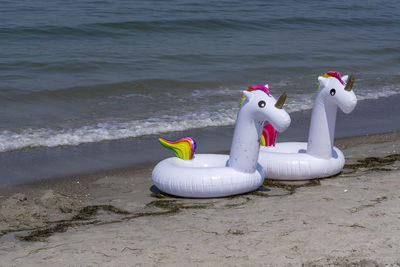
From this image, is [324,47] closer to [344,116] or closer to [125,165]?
[344,116]

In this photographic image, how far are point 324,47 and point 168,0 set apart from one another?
701 cm

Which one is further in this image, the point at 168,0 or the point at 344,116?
the point at 168,0

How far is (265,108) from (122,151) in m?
2.85

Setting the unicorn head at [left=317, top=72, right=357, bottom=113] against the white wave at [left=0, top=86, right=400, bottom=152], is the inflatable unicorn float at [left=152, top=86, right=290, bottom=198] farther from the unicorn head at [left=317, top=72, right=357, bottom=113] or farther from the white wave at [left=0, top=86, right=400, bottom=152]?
the white wave at [left=0, top=86, right=400, bottom=152]

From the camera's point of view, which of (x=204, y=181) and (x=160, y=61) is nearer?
(x=204, y=181)

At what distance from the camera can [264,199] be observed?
6.18 metres

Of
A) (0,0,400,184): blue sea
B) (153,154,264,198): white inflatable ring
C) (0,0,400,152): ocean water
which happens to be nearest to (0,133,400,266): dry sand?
(153,154,264,198): white inflatable ring

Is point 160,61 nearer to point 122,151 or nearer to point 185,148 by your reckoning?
point 122,151

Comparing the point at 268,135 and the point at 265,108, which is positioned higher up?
the point at 265,108

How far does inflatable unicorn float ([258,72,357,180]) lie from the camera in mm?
6820

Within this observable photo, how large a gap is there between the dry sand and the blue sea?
2.05m

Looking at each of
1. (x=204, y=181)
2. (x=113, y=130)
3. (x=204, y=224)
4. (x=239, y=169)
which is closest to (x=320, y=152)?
(x=239, y=169)

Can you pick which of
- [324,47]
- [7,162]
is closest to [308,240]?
[7,162]

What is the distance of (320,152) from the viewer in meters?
7.02
